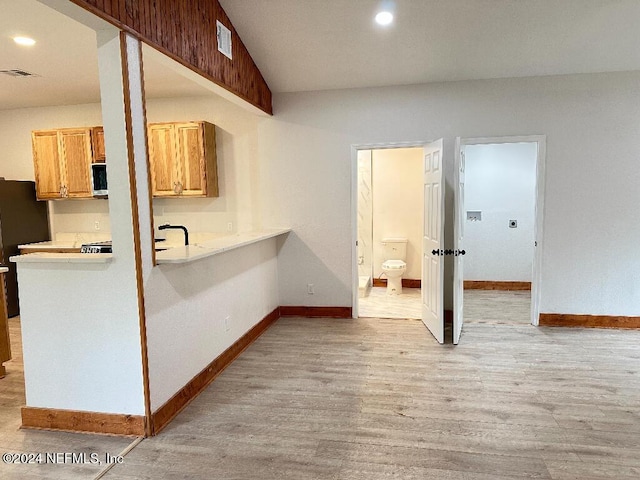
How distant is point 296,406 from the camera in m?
2.80

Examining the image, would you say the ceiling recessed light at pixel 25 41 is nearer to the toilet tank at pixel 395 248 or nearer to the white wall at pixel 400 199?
the white wall at pixel 400 199

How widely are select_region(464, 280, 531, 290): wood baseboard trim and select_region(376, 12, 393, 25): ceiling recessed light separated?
4137 millimetres

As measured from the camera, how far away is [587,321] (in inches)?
174

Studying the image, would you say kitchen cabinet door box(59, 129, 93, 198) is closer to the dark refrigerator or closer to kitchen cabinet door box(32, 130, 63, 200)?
kitchen cabinet door box(32, 130, 63, 200)

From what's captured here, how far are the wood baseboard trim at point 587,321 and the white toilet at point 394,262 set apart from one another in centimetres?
203

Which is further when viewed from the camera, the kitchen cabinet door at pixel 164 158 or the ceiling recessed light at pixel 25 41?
the kitchen cabinet door at pixel 164 158

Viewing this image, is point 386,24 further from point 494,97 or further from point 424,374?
point 424,374

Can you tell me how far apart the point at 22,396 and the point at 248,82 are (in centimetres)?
325

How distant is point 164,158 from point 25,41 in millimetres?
1782

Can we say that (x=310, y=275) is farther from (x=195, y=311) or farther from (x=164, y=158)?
(x=164, y=158)

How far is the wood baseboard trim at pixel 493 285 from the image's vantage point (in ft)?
20.2

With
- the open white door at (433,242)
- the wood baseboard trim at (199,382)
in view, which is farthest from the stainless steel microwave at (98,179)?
the open white door at (433,242)

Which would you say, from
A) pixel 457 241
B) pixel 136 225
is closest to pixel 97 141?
pixel 136 225

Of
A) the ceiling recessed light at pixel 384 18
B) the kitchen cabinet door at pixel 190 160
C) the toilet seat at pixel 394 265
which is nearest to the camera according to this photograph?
the ceiling recessed light at pixel 384 18
